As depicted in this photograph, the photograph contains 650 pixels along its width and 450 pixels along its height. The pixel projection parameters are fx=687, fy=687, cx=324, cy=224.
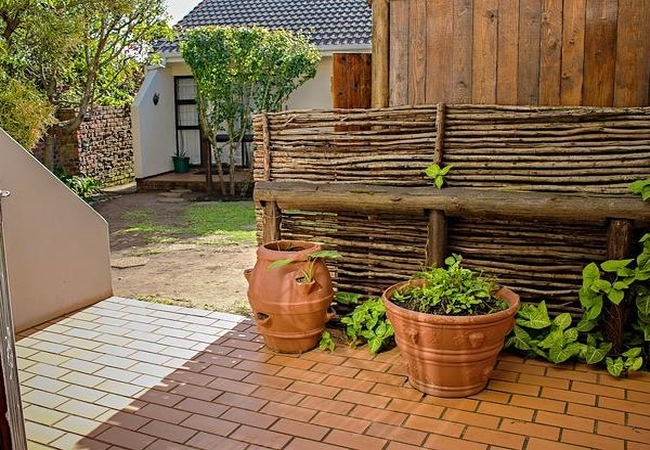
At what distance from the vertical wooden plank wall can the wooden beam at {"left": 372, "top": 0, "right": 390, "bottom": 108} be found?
0.13 ft

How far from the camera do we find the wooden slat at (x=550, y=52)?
157 inches

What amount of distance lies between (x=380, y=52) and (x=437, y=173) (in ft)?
3.12

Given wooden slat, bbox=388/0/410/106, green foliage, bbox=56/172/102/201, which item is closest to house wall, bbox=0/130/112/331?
wooden slat, bbox=388/0/410/106

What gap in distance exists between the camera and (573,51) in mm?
3984

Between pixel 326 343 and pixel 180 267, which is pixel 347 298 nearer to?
pixel 326 343

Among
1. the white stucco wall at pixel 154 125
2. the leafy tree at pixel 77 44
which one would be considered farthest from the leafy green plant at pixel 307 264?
the white stucco wall at pixel 154 125

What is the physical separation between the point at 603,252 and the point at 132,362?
2.76 meters

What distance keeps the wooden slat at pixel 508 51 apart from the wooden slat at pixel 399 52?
0.59m

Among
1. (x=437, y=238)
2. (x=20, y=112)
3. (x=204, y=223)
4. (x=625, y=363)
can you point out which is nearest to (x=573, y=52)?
(x=437, y=238)

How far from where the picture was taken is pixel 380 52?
4469 mm

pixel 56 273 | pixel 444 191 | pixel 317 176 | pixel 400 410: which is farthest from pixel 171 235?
pixel 400 410

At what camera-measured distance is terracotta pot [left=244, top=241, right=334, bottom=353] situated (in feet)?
12.9

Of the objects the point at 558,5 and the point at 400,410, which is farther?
the point at 558,5

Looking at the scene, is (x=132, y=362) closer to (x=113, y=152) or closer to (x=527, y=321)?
(x=527, y=321)
